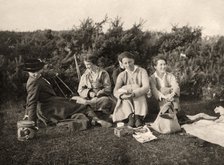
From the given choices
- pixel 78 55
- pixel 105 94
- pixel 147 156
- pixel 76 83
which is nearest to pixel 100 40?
pixel 78 55

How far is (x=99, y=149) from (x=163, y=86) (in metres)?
2.41

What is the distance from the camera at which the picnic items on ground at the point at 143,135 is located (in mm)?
5614

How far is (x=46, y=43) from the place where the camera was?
29.7 feet

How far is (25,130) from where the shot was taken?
18.8 ft

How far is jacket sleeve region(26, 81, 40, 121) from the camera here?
6.10 metres

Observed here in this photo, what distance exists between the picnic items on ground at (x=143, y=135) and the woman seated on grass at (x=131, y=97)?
0.47m

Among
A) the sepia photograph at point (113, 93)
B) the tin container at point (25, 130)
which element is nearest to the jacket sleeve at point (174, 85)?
the sepia photograph at point (113, 93)

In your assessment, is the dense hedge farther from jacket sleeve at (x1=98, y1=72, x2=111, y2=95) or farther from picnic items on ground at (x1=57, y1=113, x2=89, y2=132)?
picnic items on ground at (x1=57, y1=113, x2=89, y2=132)

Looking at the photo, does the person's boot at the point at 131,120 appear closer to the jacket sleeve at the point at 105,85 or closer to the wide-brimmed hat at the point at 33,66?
the jacket sleeve at the point at 105,85

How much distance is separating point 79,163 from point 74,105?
2.35 meters

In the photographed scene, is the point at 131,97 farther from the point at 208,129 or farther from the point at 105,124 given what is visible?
the point at 208,129

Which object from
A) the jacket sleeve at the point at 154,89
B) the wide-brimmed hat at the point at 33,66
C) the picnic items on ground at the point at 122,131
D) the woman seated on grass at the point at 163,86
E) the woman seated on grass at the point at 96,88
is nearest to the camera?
the picnic items on ground at the point at 122,131

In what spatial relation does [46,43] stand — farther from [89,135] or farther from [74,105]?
[89,135]

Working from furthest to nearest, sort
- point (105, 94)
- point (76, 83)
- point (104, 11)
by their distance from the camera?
A: point (104, 11), point (76, 83), point (105, 94)
